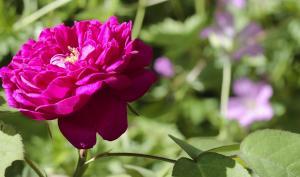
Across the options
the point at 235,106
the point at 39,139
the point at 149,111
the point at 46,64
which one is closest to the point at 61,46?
the point at 46,64

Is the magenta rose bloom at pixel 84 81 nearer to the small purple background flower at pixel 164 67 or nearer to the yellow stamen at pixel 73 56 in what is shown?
the yellow stamen at pixel 73 56

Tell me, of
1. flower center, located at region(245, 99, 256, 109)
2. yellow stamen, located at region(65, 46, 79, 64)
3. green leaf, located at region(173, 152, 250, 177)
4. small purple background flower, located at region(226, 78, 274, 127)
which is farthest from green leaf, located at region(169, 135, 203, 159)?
flower center, located at region(245, 99, 256, 109)

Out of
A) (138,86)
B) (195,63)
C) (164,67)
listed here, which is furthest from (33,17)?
(138,86)

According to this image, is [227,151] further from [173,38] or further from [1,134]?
[173,38]

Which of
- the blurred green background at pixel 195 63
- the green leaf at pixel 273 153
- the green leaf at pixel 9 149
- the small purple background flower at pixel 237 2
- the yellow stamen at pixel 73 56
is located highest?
the yellow stamen at pixel 73 56

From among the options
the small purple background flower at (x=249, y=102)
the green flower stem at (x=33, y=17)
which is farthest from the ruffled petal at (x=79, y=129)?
the small purple background flower at (x=249, y=102)

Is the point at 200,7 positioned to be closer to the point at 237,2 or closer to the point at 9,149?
the point at 237,2
